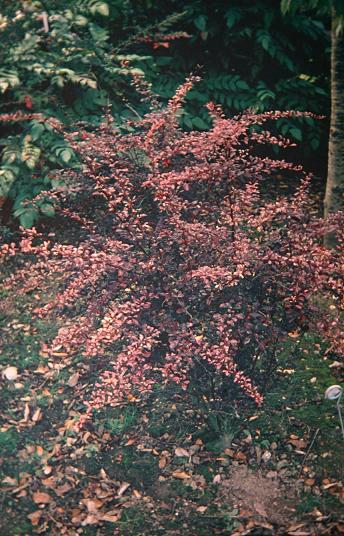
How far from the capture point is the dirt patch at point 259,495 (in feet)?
10.1

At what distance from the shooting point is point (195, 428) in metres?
3.65

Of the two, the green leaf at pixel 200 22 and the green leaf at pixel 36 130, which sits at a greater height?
the green leaf at pixel 200 22

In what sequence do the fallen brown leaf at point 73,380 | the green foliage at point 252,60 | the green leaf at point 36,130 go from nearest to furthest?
1. the fallen brown leaf at point 73,380
2. the green leaf at point 36,130
3. the green foliage at point 252,60

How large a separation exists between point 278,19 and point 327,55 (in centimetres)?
69

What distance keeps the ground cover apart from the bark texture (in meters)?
1.39

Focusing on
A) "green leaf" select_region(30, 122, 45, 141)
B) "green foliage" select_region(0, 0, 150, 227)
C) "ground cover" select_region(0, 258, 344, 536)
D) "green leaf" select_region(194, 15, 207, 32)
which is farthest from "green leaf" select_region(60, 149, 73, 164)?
"green leaf" select_region(194, 15, 207, 32)

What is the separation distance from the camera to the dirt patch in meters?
3.09

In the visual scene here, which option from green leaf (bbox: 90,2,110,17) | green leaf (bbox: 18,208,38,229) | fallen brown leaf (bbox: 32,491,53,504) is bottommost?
fallen brown leaf (bbox: 32,491,53,504)

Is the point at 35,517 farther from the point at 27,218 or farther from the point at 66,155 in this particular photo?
the point at 66,155

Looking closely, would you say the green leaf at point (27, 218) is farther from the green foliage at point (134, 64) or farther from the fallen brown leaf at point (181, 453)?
the fallen brown leaf at point (181, 453)

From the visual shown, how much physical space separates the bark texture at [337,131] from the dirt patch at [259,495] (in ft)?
7.48

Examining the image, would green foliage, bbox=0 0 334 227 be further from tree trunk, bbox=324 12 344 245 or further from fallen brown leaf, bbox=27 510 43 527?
fallen brown leaf, bbox=27 510 43 527

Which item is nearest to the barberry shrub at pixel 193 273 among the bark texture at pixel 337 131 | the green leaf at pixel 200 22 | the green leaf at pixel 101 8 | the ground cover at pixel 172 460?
the ground cover at pixel 172 460

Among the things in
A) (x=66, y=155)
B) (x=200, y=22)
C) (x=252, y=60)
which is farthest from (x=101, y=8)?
(x=252, y=60)
